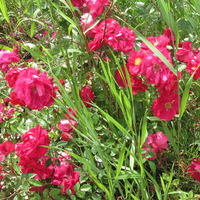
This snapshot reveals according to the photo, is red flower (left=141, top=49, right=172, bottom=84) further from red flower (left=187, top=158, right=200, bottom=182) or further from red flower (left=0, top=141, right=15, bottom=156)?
red flower (left=0, top=141, right=15, bottom=156)

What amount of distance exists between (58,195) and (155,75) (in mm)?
518

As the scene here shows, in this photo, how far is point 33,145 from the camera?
3.60 feet

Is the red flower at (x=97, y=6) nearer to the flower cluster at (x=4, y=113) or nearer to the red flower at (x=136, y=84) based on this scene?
the red flower at (x=136, y=84)

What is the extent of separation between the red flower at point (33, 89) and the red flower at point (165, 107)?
37 cm

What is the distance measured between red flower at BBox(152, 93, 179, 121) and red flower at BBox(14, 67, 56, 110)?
0.37m

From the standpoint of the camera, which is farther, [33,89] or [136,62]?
[136,62]

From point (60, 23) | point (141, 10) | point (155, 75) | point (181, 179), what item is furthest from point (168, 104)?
point (60, 23)

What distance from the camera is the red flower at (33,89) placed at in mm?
1071

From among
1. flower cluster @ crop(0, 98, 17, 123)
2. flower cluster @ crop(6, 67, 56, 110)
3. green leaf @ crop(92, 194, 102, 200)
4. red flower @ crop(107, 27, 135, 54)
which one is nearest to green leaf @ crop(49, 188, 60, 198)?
green leaf @ crop(92, 194, 102, 200)

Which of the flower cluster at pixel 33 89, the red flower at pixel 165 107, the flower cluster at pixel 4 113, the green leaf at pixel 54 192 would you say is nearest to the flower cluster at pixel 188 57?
the red flower at pixel 165 107

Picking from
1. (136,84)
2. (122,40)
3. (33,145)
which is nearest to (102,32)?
(122,40)

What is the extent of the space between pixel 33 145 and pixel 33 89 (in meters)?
0.17

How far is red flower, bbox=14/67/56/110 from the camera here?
1071 mm

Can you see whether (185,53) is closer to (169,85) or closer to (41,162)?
(169,85)
